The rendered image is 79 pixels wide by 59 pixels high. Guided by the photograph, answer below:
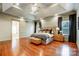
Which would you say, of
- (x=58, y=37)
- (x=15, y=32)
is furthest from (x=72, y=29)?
(x=15, y=32)

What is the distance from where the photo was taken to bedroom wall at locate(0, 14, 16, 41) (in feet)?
10.8

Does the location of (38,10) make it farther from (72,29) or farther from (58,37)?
(72,29)

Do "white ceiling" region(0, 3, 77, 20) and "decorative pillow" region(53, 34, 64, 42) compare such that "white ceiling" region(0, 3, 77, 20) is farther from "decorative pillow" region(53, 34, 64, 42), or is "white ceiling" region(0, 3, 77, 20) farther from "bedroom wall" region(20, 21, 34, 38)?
"decorative pillow" region(53, 34, 64, 42)

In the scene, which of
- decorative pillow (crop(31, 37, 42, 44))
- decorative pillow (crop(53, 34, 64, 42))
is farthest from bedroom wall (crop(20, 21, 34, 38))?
decorative pillow (crop(53, 34, 64, 42))

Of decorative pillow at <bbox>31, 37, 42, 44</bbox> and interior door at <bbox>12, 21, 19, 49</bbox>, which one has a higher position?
interior door at <bbox>12, 21, 19, 49</bbox>

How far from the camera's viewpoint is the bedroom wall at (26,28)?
3052 mm

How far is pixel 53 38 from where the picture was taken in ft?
10.9

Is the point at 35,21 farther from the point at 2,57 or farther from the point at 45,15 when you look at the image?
the point at 2,57

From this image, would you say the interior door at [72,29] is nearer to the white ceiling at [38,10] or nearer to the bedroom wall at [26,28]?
the white ceiling at [38,10]

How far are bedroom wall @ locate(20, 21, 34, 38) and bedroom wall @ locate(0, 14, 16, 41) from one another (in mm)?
428

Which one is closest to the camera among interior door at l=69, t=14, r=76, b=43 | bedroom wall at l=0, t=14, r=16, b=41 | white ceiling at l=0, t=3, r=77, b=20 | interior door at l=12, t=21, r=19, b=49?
white ceiling at l=0, t=3, r=77, b=20

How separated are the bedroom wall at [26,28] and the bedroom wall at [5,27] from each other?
43cm

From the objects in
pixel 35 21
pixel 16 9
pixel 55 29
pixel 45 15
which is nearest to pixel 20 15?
pixel 16 9

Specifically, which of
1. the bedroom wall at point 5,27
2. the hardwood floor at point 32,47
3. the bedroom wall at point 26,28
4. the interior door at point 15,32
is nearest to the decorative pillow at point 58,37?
the hardwood floor at point 32,47
